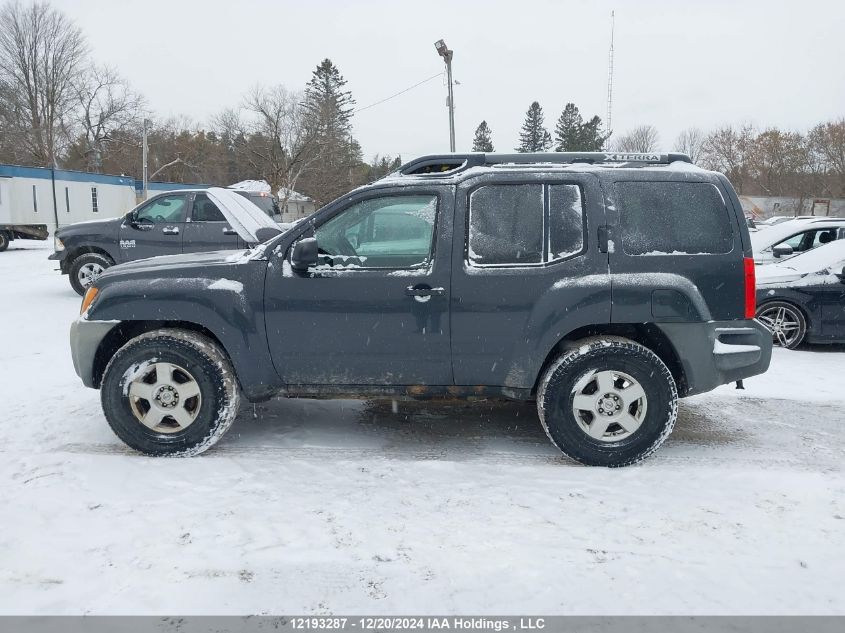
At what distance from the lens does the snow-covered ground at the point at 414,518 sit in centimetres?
271

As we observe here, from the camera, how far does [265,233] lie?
191 inches

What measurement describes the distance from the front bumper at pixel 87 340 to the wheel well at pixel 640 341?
9.43ft

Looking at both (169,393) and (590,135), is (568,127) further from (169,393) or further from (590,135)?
(169,393)

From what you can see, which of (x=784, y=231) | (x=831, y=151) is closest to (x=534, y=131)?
(x=831, y=151)

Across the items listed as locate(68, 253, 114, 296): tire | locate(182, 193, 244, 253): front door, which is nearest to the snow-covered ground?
locate(182, 193, 244, 253): front door

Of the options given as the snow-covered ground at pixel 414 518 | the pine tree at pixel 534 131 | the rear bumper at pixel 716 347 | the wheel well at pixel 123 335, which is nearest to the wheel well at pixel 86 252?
the snow-covered ground at pixel 414 518

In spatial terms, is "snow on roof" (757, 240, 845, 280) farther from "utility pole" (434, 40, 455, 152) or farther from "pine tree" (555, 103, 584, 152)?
"pine tree" (555, 103, 584, 152)

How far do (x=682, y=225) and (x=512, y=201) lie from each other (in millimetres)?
1074

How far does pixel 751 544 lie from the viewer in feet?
10.2

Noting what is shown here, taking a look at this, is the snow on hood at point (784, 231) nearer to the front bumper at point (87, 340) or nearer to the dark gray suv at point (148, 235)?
the dark gray suv at point (148, 235)

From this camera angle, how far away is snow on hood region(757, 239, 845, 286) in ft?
25.1
